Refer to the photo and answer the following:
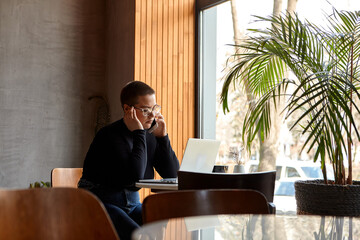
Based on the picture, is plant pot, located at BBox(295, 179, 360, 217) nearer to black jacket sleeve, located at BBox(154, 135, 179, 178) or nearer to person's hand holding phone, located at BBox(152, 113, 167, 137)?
black jacket sleeve, located at BBox(154, 135, 179, 178)

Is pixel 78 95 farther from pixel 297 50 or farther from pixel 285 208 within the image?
pixel 297 50

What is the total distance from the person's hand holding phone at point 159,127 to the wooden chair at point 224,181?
3.06ft

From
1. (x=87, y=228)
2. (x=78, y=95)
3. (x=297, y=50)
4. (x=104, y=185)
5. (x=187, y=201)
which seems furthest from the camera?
(x=78, y=95)

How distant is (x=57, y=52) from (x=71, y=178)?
2.71 m

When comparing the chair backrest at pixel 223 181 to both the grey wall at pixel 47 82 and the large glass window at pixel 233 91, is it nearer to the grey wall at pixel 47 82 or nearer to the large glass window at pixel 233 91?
the large glass window at pixel 233 91

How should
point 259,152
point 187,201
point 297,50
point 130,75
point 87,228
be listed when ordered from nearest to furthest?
point 87,228, point 187,201, point 297,50, point 259,152, point 130,75

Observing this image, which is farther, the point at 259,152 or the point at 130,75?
the point at 130,75

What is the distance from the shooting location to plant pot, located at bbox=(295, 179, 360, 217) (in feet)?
10.2

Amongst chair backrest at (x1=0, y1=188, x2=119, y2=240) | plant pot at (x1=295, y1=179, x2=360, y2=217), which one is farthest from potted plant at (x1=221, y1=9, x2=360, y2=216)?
chair backrest at (x1=0, y1=188, x2=119, y2=240)

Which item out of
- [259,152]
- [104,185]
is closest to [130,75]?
[259,152]

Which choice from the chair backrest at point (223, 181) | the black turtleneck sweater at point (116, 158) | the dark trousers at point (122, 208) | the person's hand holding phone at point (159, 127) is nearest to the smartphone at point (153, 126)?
the person's hand holding phone at point (159, 127)

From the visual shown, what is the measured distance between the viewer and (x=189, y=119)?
564 cm

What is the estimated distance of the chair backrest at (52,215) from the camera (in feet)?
4.41

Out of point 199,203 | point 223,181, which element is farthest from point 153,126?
point 199,203
